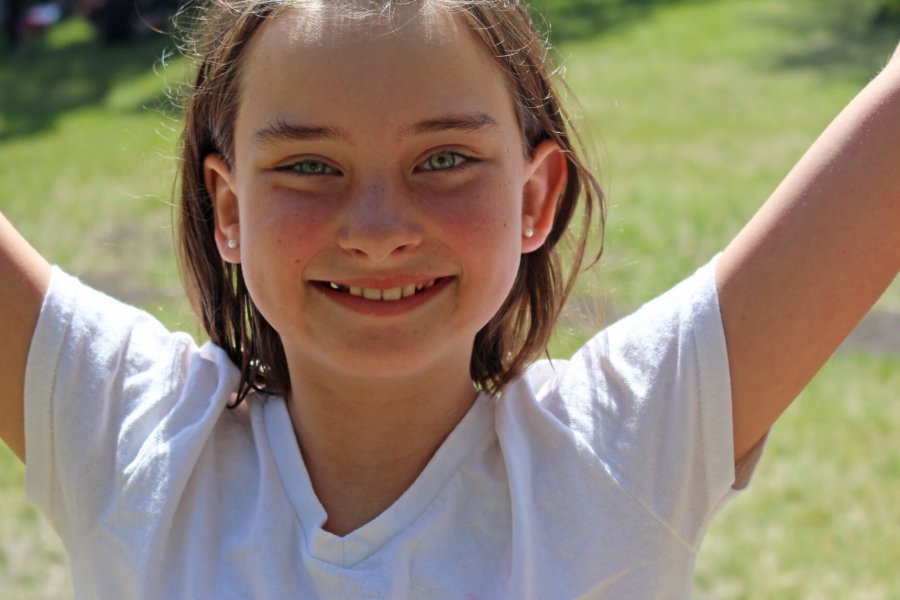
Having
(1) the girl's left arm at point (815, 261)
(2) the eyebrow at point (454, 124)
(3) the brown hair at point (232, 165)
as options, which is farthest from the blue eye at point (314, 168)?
(1) the girl's left arm at point (815, 261)

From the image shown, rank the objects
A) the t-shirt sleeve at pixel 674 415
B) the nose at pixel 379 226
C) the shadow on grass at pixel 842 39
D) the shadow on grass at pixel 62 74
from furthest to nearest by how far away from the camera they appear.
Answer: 1. the shadow on grass at pixel 62 74
2. the shadow on grass at pixel 842 39
3. the t-shirt sleeve at pixel 674 415
4. the nose at pixel 379 226

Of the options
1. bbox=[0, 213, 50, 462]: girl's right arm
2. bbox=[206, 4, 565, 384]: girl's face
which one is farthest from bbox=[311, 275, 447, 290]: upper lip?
bbox=[0, 213, 50, 462]: girl's right arm

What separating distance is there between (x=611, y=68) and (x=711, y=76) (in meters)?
1.16

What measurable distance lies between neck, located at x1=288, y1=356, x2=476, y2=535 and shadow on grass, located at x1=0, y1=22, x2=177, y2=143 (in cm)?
1117

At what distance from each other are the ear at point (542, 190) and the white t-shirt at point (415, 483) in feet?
0.64

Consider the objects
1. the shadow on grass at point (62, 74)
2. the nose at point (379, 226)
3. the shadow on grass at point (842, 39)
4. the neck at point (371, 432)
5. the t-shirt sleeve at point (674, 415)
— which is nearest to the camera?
the nose at point (379, 226)

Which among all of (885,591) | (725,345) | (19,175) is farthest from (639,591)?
(19,175)

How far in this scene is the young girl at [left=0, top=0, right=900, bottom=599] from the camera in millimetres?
1777

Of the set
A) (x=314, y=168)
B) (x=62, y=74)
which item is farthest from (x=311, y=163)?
(x=62, y=74)

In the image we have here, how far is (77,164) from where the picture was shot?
11281mm

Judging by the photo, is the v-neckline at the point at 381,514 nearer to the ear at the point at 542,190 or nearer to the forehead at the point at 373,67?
the ear at the point at 542,190

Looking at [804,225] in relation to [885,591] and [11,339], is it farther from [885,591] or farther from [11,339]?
[885,591]

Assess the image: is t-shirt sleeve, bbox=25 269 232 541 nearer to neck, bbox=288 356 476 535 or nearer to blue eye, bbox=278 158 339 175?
neck, bbox=288 356 476 535

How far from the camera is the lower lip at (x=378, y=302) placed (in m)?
1.79
